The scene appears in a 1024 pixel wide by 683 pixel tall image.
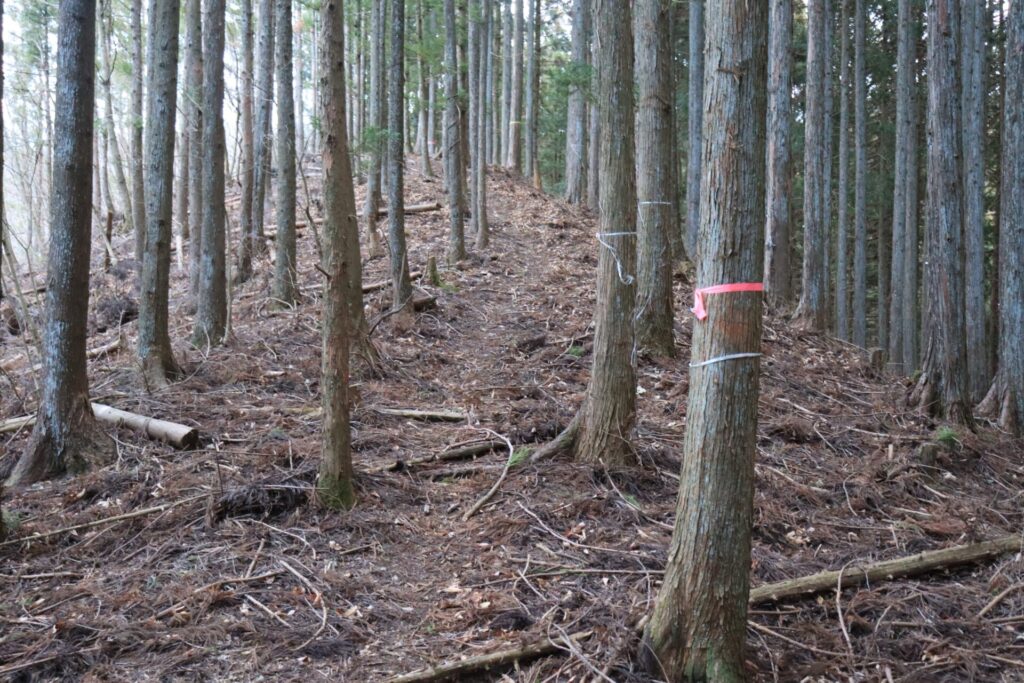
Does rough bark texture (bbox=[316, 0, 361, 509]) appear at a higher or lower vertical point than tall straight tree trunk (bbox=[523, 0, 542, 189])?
lower

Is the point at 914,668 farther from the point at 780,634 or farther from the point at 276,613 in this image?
the point at 276,613

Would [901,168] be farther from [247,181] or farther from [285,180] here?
[247,181]

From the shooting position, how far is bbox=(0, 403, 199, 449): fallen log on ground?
6.52m

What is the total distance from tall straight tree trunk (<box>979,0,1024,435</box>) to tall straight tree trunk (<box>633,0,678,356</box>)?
12.1 feet

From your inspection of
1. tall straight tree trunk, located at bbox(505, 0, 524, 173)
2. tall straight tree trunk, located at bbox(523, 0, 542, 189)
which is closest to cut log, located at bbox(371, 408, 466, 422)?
tall straight tree trunk, located at bbox(523, 0, 542, 189)

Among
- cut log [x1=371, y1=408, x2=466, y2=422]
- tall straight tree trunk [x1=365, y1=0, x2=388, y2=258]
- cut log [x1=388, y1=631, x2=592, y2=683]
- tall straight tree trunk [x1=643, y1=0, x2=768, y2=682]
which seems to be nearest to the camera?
tall straight tree trunk [x1=643, y1=0, x2=768, y2=682]

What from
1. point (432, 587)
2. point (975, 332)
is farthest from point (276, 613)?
point (975, 332)

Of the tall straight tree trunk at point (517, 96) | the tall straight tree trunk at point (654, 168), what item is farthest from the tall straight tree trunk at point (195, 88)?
the tall straight tree trunk at point (517, 96)

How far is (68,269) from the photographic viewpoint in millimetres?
6066

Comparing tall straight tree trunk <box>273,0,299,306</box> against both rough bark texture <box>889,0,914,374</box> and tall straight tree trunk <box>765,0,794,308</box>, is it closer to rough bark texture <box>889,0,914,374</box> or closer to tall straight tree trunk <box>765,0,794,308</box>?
tall straight tree trunk <box>765,0,794,308</box>

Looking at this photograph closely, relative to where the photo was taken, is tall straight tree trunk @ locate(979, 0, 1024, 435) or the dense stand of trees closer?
the dense stand of trees

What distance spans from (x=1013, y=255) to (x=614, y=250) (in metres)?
5.60

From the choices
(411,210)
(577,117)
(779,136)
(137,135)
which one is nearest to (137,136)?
(137,135)

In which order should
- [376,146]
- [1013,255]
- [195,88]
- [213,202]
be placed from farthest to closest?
1. [376,146]
2. [195,88]
3. [213,202]
4. [1013,255]
